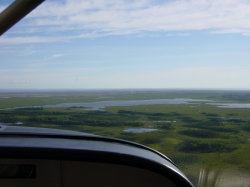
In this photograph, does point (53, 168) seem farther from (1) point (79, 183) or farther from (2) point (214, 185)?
(2) point (214, 185)

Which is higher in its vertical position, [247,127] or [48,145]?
[48,145]

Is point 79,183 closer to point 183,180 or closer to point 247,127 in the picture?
point 183,180

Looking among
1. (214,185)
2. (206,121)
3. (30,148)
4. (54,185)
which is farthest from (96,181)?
(206,121)

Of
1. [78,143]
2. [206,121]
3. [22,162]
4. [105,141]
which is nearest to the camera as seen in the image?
[22,162]

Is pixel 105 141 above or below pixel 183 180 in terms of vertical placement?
above

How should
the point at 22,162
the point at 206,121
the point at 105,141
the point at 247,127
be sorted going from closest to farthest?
the point at 22,162 → the point at 105,141 → the point at 247,127 → the point at 206,121

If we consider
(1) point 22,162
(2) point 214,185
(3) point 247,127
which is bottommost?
(3) point 247,127

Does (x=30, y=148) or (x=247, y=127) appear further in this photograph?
(x=247, y=127)

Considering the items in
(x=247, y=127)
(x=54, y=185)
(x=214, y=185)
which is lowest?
(x=247, y=127)

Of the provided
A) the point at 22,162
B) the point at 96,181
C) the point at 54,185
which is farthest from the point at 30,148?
the point at 96,181
